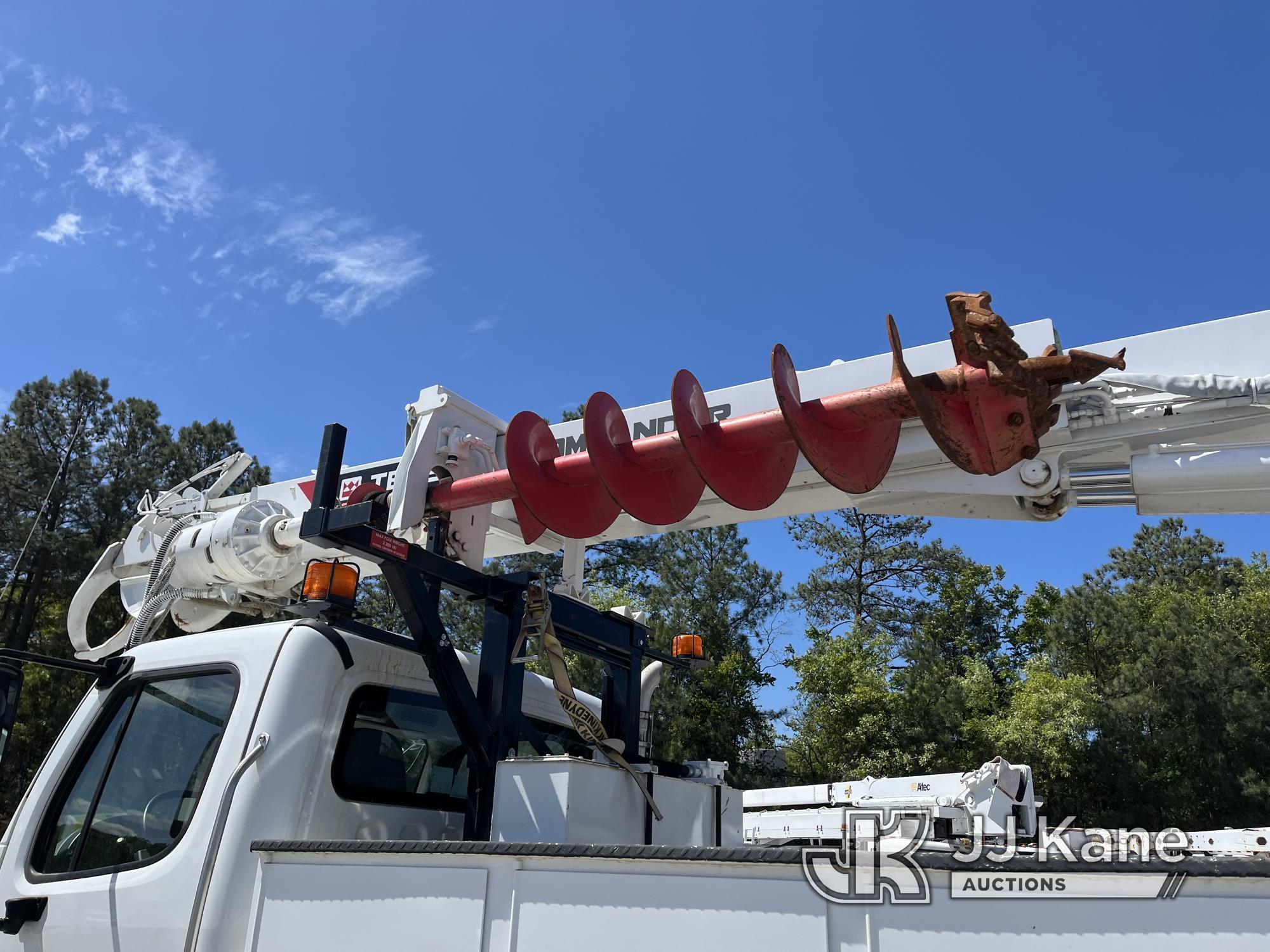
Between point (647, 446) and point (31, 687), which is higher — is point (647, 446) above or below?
below

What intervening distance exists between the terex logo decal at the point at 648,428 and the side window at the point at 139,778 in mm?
1958

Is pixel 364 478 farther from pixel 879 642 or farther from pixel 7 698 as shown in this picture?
pixel 879 642

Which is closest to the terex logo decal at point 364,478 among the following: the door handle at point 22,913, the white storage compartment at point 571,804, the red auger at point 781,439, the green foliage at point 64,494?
the red auger at point 781,439

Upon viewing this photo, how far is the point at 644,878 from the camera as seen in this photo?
226 cm

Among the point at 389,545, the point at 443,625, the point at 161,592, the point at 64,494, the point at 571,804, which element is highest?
the point at 64,494

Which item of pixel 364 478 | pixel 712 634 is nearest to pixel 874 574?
pixel 712 634

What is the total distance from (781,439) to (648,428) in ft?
5.98

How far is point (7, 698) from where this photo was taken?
3105mm

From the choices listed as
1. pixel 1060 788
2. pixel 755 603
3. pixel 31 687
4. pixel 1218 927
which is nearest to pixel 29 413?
pixel 31 687

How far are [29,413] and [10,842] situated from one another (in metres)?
30.6

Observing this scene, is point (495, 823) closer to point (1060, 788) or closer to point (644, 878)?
point (644, 878)

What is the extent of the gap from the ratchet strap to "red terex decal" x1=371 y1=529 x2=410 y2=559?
45 cm

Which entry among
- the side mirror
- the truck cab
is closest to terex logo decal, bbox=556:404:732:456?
the truck cab

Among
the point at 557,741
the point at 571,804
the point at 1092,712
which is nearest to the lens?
the point at 571,804
